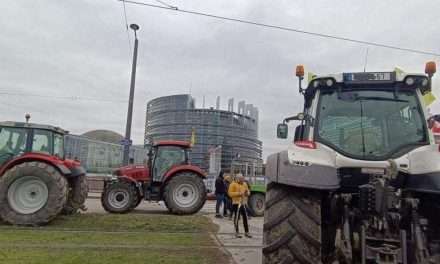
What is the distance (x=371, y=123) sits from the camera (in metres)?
3.99

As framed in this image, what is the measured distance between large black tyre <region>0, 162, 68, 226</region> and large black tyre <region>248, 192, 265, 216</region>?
717 cm

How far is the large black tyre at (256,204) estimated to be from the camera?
13594 millimetres

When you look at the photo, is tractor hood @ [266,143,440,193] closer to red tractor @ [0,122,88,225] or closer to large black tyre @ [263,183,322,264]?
large black tyre @ [263,183,322,264]

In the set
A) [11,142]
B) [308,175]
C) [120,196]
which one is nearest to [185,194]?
[120,196]

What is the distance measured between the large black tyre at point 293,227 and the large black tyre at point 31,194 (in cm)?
665

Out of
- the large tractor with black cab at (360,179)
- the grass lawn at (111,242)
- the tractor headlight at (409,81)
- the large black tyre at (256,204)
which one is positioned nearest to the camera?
the large tractor with black cab at (360,179)

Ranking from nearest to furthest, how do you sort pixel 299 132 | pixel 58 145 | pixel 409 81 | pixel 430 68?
pixel 409 81 < pixel 430 68 < pixel 299 132 < pixel 58 145

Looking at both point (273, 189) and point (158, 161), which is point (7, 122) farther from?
point (273, 189)

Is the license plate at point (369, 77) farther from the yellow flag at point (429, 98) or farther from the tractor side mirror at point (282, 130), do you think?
the tractor side mirror at point (282, 130)

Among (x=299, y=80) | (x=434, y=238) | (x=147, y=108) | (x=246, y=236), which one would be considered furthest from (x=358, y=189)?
Result: (x=147, y=108)

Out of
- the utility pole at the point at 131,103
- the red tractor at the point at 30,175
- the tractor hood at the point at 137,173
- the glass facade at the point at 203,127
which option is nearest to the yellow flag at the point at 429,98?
the red tractor at the point at 30,175

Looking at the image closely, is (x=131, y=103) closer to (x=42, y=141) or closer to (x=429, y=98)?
(x=42, y=141)

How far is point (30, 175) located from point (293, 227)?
746 cm

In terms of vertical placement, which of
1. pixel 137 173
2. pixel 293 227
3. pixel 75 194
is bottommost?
pixel 75 194
